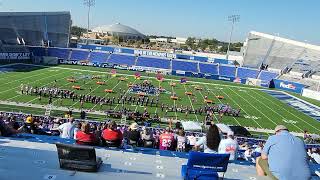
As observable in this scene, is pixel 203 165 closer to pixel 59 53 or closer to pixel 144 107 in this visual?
pixel 144 107

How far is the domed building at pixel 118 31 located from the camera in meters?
162

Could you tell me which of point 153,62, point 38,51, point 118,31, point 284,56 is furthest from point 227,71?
point 118,31

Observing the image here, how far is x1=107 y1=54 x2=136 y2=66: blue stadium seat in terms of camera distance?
66.9m

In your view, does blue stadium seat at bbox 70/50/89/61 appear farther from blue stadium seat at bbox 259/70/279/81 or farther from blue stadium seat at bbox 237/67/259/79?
blue stadium seat at bbox 259/70/279/81

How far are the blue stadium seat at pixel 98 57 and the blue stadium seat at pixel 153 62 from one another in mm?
5422

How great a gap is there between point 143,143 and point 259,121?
922 inches

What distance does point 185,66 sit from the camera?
68.2m

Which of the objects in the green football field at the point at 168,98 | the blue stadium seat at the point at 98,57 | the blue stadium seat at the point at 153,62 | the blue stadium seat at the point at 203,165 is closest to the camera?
the blue stadium seat at the point at 203,165

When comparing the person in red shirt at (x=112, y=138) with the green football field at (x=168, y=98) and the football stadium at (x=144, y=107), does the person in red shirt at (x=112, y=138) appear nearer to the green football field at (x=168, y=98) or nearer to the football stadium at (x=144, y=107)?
the football stadium at (x=144, y=107)

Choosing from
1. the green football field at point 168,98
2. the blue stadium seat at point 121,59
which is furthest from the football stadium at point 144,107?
the blue stadium seat at point 121,59

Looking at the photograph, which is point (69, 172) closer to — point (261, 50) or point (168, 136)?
point (168, 136)

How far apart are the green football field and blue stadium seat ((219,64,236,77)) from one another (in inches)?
464

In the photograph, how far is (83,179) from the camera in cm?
532

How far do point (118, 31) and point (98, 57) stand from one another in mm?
98680
